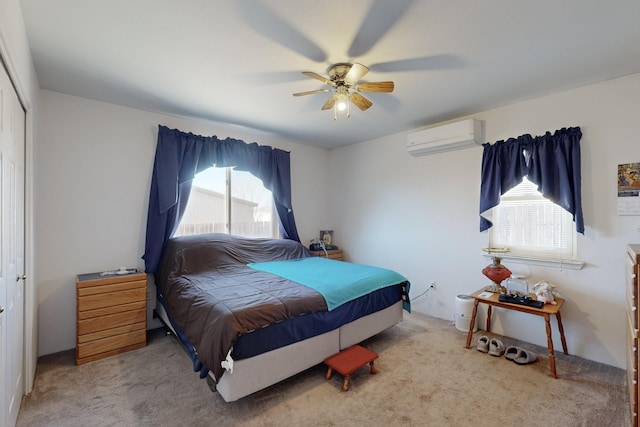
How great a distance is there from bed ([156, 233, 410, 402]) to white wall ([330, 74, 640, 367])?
933 millimetres

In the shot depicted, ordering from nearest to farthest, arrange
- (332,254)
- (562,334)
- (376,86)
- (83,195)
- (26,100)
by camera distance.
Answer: (26,100) → (376,86) → (562,334) → (83,195) → (332,254)

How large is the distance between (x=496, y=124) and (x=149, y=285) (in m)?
4.45

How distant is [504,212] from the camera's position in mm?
3291

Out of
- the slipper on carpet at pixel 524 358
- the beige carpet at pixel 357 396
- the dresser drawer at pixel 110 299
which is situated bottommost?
the beige carpet at pixel 357 396

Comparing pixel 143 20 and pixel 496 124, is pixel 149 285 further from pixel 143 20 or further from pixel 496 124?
pixel 496 124

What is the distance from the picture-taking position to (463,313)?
330 centimetres

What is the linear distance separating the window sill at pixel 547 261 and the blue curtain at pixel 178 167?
131 inches

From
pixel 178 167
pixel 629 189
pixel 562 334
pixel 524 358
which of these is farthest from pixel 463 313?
pixel 178 167

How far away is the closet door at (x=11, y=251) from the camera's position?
1.52 m

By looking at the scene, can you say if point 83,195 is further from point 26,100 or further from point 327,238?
point 327,238

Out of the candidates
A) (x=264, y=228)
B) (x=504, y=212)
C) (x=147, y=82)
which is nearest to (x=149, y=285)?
(x=264, y=228)

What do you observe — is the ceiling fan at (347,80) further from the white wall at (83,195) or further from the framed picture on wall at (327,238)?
the framed picture on wall at (327,238)

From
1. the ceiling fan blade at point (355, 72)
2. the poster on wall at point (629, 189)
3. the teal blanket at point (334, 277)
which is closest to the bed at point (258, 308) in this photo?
the teal blanket at point (334, 277)

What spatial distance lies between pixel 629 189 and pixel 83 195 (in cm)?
522
